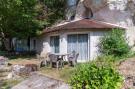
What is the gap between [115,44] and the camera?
24.8 metres

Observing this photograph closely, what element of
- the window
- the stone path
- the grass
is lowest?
the grass

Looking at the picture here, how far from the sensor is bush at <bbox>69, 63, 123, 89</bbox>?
8.70 m

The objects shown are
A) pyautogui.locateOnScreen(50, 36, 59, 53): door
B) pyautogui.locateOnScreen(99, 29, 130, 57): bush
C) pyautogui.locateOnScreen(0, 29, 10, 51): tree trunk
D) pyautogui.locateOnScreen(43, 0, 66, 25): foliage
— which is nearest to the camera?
pyautogui.locateOnScreen(99, 29, 130, 57): bush

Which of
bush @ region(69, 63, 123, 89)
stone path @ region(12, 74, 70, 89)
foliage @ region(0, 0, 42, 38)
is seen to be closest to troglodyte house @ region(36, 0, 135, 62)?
foliage @ region(0, 0, 42, 38)

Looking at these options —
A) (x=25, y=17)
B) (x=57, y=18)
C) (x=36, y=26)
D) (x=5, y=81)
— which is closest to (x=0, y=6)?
(x=25, y=17)

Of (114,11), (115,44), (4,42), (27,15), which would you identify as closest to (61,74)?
(115,44)

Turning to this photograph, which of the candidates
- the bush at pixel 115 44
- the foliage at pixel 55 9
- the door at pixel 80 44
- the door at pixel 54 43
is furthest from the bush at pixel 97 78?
the foliage at pixel 55 9

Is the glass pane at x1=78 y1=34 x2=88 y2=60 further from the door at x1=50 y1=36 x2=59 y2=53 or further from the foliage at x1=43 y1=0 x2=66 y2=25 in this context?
the foliage at x1=43 y1=0 x2=66 y2=25

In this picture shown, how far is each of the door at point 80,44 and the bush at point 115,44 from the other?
5.74 ft

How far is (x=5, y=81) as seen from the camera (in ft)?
56.3

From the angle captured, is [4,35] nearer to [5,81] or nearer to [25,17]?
[25,17]

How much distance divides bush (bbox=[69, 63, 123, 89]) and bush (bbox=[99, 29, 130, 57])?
15.8 metres

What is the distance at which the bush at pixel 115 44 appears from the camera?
24.7m

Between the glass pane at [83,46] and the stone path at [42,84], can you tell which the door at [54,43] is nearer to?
the glass pane at [83,46]
